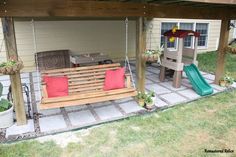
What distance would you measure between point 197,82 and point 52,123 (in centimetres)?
397

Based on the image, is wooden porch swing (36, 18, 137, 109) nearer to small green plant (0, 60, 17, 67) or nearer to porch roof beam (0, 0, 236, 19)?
porch roof beam (0, 0, 236, 19)

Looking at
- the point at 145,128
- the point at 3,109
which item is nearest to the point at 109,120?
the point at 145,128

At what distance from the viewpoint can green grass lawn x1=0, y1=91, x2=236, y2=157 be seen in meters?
3.30

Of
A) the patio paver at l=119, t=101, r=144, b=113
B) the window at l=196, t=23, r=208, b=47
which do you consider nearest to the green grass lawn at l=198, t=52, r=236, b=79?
the window at l=196, t=23, r=208, b=47

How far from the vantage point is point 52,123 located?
13.5 ft

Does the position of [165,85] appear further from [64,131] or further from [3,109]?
[3,109]

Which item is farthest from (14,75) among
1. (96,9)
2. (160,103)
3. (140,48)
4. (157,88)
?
(157,88)

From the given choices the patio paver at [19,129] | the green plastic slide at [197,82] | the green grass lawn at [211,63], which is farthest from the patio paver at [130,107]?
the green grass lawn at [211,63]

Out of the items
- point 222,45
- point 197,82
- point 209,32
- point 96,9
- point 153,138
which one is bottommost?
point 153,138

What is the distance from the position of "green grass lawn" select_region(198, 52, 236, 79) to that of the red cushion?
6037 mm

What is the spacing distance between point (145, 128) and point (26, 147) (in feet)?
6.86

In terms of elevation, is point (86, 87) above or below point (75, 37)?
below

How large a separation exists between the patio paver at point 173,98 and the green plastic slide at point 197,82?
592 mm

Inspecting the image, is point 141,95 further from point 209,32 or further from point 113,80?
point 209,32
